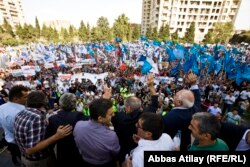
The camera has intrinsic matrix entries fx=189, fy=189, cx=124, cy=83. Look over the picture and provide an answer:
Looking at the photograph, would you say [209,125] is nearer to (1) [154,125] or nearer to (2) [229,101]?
(1) [154,125]

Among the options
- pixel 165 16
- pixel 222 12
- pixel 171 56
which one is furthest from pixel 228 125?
pixel 222 12

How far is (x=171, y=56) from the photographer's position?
18484mm

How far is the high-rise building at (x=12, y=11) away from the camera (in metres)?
84.4

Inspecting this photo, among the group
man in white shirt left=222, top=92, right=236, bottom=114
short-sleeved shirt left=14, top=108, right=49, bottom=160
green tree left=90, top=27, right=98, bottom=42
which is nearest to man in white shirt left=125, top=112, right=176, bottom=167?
short-sleeved shirt left=14, top=108, right=49, bottom=160

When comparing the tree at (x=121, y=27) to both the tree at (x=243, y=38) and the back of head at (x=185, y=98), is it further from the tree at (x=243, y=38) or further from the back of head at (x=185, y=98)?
the back of head at (x=185, y=98)

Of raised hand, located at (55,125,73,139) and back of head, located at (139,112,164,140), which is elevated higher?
back of head, located at (139,112,164,140)

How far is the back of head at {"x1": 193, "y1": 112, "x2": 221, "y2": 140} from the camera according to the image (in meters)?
1.90

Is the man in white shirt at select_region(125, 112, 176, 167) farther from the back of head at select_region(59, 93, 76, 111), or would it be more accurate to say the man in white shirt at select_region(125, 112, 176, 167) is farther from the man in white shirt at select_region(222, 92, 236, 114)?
the man in white shirt at select_region(222, 92, 236, 114)

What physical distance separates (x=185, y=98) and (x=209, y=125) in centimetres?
70

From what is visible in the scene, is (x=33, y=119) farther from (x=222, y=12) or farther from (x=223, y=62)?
(x=222, y=12)

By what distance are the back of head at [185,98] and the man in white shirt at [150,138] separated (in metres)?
0.84

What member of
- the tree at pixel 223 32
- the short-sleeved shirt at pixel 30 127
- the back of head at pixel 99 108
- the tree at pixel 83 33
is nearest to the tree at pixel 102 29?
the tree at pixel 83 33

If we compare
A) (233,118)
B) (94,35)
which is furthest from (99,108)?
(94,35)

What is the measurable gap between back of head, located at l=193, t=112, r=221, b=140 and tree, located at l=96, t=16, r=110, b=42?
179 feet
